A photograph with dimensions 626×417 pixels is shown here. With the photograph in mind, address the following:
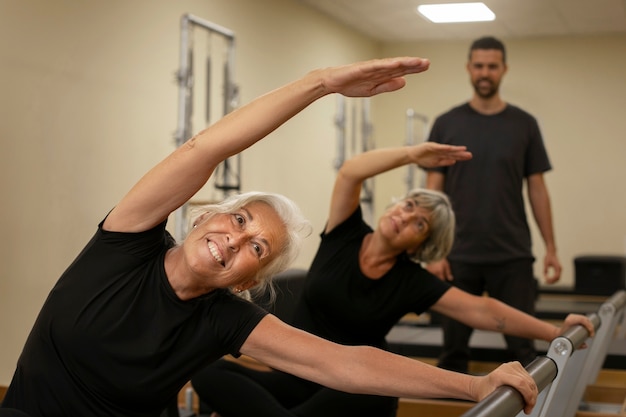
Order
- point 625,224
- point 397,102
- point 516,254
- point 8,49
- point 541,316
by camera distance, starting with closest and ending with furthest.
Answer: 1. point 516,254
2. point 8,49
3. point 541,316
4. point 625,224
5. point 397,102

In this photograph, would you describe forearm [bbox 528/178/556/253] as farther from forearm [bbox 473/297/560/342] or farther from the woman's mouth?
the woman's mouth

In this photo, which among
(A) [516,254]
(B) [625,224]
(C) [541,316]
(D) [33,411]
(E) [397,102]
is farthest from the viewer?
(E) [397,102]

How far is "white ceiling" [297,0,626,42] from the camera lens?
8094mm

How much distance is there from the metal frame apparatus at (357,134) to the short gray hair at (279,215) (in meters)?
5.59

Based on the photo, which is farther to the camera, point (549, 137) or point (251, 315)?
point (549, 137)

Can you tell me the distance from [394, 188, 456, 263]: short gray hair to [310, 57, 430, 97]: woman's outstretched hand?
1.29 metres

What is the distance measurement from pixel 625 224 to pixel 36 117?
6662 millimetres

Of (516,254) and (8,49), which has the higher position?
(8,49)

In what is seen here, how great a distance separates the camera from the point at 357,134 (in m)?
9.60

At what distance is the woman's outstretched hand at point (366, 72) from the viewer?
1.58 m

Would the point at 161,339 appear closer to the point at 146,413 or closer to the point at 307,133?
the point at 146,413

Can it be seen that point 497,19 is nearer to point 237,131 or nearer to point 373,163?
point 373,163

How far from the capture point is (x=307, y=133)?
8.40 meters

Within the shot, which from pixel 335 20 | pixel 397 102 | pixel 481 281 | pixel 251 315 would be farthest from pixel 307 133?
pixel 251 315
